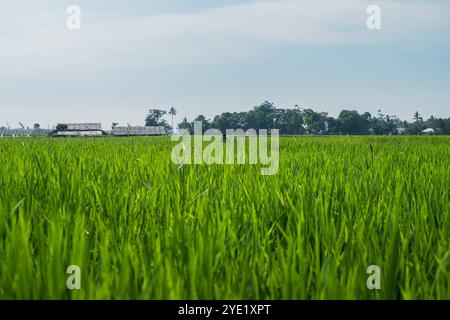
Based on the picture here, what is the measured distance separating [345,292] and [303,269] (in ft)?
0.38

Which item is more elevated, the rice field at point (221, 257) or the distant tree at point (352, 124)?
the distant tree at point (352, 124)

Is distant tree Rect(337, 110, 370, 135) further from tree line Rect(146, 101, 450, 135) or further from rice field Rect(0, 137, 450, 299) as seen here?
rice field Rect(0, 137, 450, 299)

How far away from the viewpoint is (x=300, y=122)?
128 metres

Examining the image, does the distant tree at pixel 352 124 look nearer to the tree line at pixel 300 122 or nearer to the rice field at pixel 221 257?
the tree line at pixel 300 122

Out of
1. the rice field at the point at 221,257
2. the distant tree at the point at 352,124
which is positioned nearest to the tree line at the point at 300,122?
the distant tree at the point at 352,124

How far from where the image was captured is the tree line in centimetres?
12719

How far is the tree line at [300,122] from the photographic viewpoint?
127188 millimetres

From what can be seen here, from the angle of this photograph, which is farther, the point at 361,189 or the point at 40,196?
the point at 361,189

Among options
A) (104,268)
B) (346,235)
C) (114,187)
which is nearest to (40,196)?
(114,187)

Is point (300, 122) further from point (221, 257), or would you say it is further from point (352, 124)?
point (221, 257)

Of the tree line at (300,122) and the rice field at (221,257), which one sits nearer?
the rice field at (221,257)

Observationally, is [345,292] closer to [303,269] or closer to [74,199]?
[303,269]

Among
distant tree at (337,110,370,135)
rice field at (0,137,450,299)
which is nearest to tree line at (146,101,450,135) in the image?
distant tree at (337,110,370,135)
